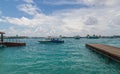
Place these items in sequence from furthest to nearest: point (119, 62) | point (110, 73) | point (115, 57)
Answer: point (115, 57) → point (119, 62) → point (110, 73)

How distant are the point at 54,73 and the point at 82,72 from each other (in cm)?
326

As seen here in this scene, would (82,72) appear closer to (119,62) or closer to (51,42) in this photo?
(119,62)

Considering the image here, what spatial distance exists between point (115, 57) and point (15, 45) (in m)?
53.5

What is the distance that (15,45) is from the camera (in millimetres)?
78125

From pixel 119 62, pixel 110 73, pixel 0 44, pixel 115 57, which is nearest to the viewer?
pixel 110 73

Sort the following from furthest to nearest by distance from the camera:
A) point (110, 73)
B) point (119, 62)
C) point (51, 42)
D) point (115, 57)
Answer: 1. point (51, 42)
2. point (115, 57)
3. point (119, 62)
4. point (110, 73)

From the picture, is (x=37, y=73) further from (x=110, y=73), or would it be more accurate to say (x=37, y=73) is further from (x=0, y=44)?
(x=0, y=44)

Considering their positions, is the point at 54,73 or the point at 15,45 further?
the point at 15,45

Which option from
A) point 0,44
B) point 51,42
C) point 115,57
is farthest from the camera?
point 51,42

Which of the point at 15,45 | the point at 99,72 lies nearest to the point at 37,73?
the point at 99,72

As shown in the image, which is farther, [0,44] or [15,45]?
[15,45]

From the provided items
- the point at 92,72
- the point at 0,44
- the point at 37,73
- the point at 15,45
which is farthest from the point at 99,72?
the point at 15,45

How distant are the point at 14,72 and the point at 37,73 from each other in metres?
2.85

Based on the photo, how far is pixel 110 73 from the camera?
912 inches
